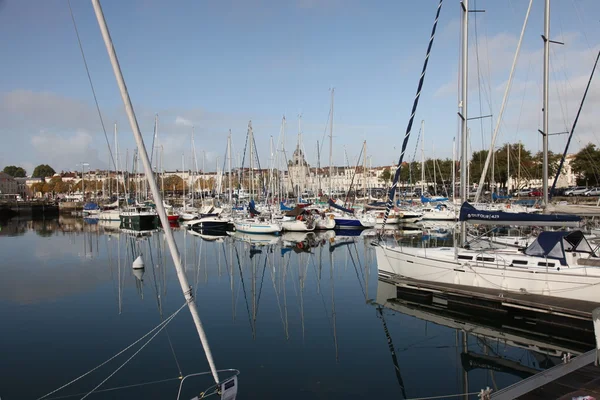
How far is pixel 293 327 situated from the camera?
17.2m

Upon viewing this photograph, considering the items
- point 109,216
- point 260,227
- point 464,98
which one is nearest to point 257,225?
point 260,227

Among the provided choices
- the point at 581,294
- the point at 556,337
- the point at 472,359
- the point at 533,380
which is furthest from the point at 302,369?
the point at 581,294

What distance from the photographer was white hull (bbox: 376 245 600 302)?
1673cm

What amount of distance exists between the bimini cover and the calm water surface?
3.46m

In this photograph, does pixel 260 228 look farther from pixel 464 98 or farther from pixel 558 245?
pixel 558 245

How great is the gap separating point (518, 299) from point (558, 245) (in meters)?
2.68

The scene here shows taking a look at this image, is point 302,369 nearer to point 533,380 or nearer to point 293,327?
point 293,327

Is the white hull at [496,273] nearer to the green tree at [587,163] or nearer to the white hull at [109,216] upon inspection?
the white hull at [109,216]

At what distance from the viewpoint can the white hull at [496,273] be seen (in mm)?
16727

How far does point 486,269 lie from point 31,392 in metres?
15.9

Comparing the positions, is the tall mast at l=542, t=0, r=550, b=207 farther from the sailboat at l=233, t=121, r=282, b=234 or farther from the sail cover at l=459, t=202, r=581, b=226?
the sailboat at l=233, t=121, r=282, b=234

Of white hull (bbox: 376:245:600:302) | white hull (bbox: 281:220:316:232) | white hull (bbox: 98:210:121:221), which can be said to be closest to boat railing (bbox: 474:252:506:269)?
white hull (bbox: 376:245:600:302)

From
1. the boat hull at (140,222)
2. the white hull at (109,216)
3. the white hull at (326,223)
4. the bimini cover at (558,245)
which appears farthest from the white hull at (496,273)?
the white hull at (109,216)

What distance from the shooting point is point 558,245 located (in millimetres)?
17703
